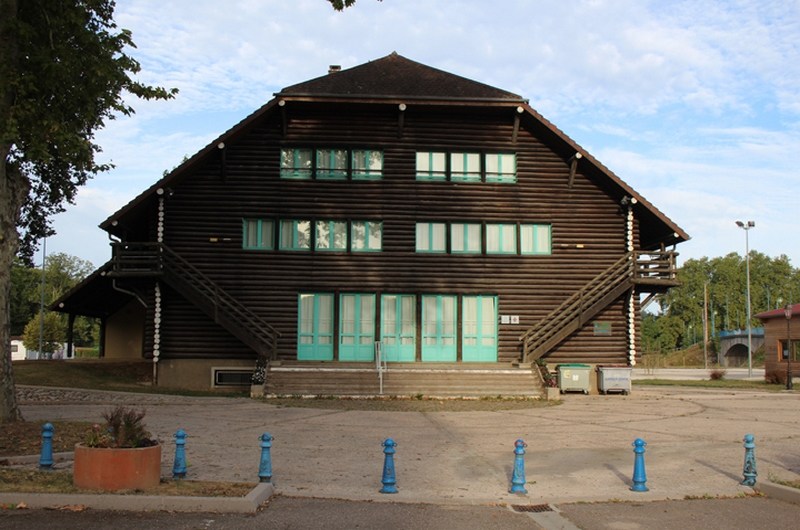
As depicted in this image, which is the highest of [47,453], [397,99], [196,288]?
[397,99]

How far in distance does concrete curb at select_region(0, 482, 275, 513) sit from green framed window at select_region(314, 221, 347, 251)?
66.3 feet

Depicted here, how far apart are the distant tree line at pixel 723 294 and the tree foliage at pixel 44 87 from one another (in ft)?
405

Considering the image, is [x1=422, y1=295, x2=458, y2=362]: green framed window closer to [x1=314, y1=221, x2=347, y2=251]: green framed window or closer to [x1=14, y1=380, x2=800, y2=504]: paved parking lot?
[x1=314, y1=221, x2=347, y2=251]: green framed window

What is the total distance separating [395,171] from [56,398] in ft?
45.9

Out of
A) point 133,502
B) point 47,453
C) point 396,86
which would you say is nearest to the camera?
point 133,502

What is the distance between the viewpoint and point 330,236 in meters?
29.3

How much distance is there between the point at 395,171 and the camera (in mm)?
29422

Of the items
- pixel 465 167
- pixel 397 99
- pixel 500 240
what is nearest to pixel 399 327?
pixel 500 240

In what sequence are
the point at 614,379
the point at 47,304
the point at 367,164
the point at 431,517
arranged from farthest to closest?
the point at 47,304, the point at 367,164, the point at 614,379, the point at 431,517

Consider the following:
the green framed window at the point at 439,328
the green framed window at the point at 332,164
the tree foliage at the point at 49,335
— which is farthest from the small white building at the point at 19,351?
the green framed window at the point at 439,328

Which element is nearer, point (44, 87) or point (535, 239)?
point (44, 87)

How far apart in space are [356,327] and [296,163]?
6552mm

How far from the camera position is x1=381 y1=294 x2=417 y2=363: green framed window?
29.1 metres

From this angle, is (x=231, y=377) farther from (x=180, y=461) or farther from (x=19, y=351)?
(x=19, y=351)
